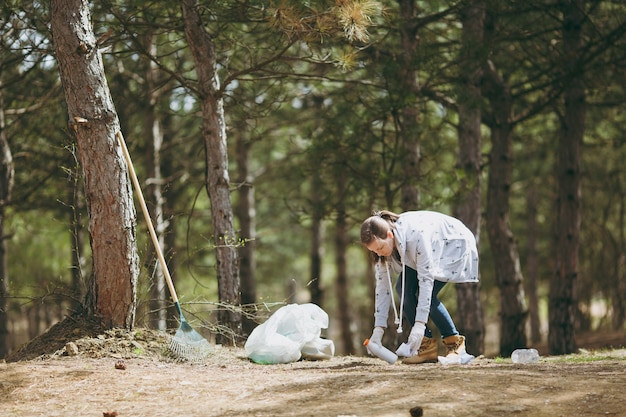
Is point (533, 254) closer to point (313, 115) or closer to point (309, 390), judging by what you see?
point (313, 115)

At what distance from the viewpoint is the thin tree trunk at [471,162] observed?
8.84 meters

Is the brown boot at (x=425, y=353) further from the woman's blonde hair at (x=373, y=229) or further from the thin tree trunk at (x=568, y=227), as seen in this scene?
the thin tree trunk at (x=568, y=227)

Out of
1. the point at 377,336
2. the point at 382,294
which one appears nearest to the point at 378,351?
the point at 377,336

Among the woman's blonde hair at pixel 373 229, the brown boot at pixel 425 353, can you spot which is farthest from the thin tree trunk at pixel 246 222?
the woman's blonde hair at pixel 373 229

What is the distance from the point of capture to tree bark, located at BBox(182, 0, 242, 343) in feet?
24.5

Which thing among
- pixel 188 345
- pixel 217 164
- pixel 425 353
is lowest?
pixel 425 353

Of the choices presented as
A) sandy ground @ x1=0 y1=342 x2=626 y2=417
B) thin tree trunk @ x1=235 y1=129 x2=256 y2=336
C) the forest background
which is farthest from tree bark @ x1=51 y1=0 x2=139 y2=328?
thin tree trunk @ x1=235 y1=129 x2=256 y2=336

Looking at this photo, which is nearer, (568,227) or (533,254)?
(568,227)

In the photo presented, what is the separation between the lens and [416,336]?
548 centimetres

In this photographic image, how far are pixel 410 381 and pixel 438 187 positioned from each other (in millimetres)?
7097

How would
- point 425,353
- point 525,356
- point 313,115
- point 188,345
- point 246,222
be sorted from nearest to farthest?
point 425,353 → point 188,345 → point 525,356 → point 246,222 → point 313,115

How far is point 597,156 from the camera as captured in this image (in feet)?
53.0

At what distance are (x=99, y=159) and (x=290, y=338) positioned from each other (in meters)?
2.12

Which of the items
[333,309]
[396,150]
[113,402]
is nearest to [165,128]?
[396,150]
